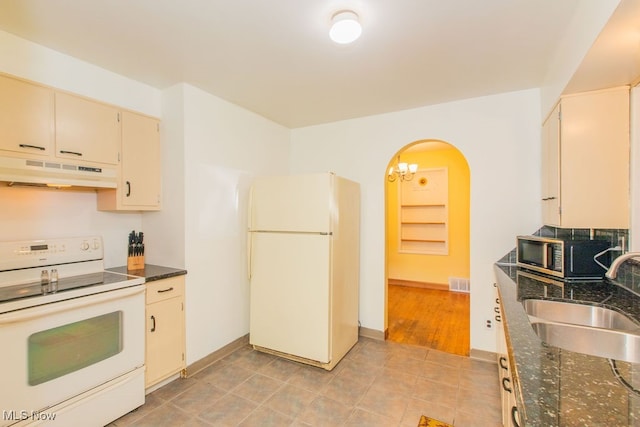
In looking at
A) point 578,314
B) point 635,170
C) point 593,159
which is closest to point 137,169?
point 578,314

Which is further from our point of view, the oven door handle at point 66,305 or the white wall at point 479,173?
the white wall at point 479,173

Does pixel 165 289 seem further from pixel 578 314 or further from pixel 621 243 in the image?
pixel 621 243

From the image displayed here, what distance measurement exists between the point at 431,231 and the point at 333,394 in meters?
4.02

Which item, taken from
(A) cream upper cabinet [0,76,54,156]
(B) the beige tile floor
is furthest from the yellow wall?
(A) cream upper cabinet [0,76,54,156]

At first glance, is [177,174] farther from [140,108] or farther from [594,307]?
[594,307]

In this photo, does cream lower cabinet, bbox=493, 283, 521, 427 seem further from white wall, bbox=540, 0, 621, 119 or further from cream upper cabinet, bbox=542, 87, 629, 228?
white wall, bbox=540, 0, 621, 119

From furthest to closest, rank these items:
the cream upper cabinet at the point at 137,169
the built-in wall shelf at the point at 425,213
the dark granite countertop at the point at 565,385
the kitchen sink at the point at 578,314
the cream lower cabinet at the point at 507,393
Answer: the built-in wall shelf at the point at 425,213, the cream upper cabinet at the point at 137,169, the kitchen sink at the point at 578,314, the cream lower cabinet at the point at 507,393, the dark granite countertop at the point at 565,385

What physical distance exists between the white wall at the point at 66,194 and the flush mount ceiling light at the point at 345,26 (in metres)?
1.88

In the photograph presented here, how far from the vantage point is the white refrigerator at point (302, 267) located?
8.39 feet

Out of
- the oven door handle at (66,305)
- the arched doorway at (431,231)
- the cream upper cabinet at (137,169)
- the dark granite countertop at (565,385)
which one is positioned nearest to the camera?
the dark granite countertop at (565,385)

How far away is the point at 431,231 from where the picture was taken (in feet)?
18.2

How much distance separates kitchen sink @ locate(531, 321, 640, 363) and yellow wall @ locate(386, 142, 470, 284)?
149 inches

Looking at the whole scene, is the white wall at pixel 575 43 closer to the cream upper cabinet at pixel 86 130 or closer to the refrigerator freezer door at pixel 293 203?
the refrigerator freezer door at pixel 293 203

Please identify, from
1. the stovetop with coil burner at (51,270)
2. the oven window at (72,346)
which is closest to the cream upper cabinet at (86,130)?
the stovetop with coil burner at (51,270)
